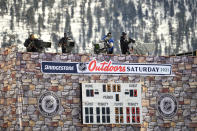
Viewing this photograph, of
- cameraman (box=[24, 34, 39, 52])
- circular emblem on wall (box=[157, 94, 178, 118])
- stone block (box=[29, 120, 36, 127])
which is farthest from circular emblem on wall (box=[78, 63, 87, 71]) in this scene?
circular emblem on wall (box=[157, 94, 178, 118])

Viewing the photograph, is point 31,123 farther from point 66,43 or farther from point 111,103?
point 66,43

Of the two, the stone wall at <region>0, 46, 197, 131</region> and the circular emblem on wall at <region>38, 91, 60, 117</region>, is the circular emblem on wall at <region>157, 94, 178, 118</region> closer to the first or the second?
the stone wall at <region>0, 46, 197, 131</region>

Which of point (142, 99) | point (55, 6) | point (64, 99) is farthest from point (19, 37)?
point (142, 99)

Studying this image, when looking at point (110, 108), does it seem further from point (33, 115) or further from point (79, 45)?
point (79, 45)

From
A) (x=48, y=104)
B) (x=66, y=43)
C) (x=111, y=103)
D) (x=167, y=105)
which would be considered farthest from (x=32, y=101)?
(x=167, y=105)

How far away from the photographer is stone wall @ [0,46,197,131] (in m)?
27.7

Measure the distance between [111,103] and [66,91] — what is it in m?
2.29

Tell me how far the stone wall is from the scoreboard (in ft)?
1.19

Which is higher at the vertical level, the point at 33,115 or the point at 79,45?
the point at 79,45

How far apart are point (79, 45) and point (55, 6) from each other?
8.58 ft

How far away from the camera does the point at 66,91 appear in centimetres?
2859

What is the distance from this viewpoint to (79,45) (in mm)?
33875

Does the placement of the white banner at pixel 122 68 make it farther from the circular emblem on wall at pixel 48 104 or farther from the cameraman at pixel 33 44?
the cameraman at pixel 33 44

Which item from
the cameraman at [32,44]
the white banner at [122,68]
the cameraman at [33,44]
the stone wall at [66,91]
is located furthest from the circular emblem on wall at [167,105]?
the cameraman at [32,44]
